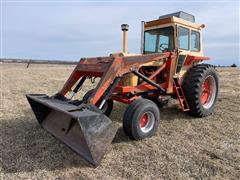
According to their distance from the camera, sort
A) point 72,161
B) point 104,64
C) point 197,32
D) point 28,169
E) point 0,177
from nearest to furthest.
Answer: point 0,177
point 28,169
point 72,161
point 104,64
point 197,32

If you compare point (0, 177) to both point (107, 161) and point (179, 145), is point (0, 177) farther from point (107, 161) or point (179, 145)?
point (179, 145)

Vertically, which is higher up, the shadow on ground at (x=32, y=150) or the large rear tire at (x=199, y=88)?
the large rear tire at (x=199, y=88)

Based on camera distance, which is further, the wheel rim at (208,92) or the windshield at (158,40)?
the wheel rim at (208,92)

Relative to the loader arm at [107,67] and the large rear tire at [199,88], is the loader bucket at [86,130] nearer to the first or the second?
the loader arm at [107,67]

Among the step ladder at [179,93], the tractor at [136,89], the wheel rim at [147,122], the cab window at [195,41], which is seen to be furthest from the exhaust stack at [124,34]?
the cab window at [195,41]

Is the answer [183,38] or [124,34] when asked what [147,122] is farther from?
[183,38]

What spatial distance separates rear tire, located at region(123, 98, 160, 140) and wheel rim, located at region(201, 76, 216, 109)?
7.22ft

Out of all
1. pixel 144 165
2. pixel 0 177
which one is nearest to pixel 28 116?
pixel 0 177

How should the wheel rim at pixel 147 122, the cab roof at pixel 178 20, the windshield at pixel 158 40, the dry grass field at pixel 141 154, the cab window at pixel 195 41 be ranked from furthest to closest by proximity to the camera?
the cab window at pixel 195 41, the windshield at pixel 158 40, the cab roof at pixel 178 20, the wheel rim at pixel 147 122, the dry grass field at pixel 141 154

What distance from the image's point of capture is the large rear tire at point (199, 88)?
18.5 feet

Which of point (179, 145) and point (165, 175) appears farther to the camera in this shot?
point (179, 145)

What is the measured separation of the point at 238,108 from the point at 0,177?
5.74m

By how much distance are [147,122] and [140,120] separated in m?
0.28

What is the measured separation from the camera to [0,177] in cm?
329
